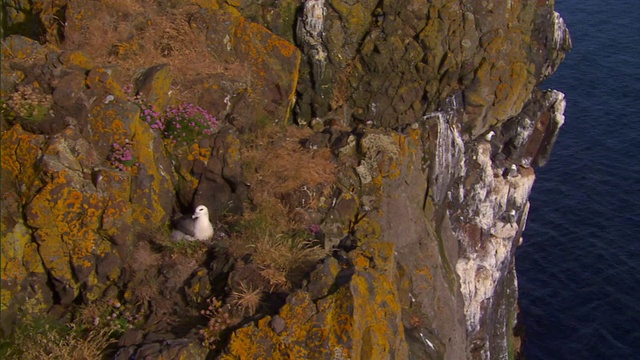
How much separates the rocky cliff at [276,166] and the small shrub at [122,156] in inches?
1.9

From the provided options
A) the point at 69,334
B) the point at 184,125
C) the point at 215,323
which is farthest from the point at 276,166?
the point at 69,334

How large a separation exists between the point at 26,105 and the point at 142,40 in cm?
389

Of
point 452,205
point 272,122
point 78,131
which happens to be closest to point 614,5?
point 452,205

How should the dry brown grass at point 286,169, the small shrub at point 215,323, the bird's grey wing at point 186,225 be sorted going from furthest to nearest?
the dry brown grass at point 286,169
the bird's grey wing at point 186,225
the small shrub at point 215,323

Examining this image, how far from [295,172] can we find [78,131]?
4.23 metres

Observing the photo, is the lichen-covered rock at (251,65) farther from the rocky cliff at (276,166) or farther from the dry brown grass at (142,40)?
the dry brown grass at (142,40)

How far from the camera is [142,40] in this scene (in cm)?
1340

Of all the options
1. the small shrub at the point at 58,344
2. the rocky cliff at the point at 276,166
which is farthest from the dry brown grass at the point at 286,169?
the small shrub at the point at 58,344

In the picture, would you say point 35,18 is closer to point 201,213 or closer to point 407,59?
point 201,213

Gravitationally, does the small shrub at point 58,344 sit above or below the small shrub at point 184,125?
below

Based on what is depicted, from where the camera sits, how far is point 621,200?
109 ft

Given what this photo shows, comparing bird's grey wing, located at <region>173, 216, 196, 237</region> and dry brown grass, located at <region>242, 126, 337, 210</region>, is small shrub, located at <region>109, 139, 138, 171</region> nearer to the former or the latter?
bird's grey wing, located at <region>173, 216, 196, 237</region>

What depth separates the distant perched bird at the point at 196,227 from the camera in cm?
1056

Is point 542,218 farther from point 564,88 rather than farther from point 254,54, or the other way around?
point 254,54
